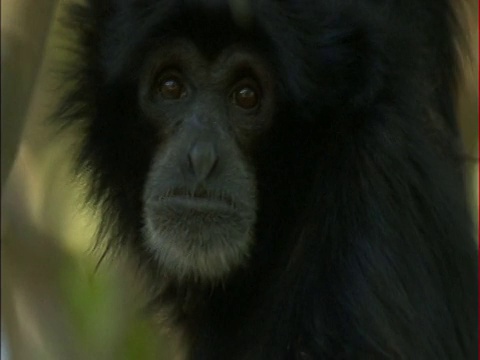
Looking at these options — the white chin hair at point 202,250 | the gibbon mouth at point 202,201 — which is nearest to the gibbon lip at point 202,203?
the gibbon mouth at point 202,201

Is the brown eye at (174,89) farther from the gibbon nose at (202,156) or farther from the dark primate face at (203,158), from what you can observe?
the gibbon nose at (202,156)

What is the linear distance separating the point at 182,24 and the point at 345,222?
1117 mm

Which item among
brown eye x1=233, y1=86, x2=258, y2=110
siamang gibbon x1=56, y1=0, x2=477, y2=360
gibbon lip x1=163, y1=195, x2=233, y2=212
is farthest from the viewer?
brown eye x1=233, y1=86, x2=258, y2=110

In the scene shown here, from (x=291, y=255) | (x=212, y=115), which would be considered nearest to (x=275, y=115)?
(x=212, y=115)

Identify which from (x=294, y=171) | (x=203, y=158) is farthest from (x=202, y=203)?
(x=294, y=171)

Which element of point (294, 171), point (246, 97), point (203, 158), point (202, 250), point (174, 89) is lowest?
point (202, 250)

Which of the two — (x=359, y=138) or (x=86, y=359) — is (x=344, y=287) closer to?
(x=359, y=138)

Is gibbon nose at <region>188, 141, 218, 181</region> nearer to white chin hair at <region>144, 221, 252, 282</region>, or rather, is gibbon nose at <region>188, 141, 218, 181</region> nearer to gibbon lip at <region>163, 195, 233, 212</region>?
gibbon lip at <region>163, 195, 233, 212</region>

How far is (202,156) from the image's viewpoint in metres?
4.34

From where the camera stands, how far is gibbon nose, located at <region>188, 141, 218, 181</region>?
4.34 m

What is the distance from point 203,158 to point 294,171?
18.2 inches

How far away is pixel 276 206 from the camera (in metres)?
4.62

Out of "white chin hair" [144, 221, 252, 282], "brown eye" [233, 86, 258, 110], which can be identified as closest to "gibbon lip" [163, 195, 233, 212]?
"white chin hair" [144, 221, 252, 282]

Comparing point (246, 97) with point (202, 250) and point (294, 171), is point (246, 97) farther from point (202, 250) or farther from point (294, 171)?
point (202, 250)
